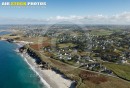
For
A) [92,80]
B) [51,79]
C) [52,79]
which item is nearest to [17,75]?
[51,79]

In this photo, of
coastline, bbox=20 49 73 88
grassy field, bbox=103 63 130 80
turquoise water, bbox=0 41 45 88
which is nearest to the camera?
coastline, bbox=20 49 73 88

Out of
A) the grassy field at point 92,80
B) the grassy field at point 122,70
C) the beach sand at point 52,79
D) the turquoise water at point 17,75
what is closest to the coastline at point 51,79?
the beach sand at point 52,79

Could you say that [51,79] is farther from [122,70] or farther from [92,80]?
[122,70]

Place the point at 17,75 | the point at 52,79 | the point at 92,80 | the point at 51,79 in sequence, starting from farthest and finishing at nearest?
the point at 17,75, the point at 51,79, the point at 52,79, the point at 92,80

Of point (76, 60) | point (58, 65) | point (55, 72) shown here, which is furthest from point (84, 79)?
point (76, 60)

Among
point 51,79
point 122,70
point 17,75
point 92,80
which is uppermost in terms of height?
point 92,80

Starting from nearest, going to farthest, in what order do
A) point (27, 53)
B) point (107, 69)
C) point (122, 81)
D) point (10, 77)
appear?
point (122, 81)
point (10, 77)
point (107, 69)
point (27, 53)

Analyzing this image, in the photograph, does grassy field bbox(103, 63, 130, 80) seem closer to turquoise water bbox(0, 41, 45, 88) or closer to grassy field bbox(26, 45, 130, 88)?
grassy field bbox(26, 45, 130, 88)

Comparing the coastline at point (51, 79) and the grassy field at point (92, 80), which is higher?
the grassy field at point (92, 80)

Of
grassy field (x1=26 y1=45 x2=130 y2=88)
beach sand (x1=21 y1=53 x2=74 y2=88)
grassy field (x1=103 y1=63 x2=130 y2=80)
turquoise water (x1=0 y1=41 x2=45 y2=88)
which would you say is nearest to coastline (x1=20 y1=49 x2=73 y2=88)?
beach sand (x1=21 y1=53 x2=74 y2=88)

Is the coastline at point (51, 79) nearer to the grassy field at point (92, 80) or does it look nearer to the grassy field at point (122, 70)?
the grassy field at point (92, 80)

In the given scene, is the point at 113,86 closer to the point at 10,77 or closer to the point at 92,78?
the point at 92,78
